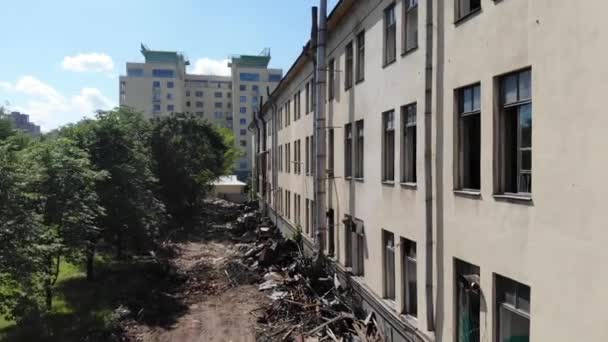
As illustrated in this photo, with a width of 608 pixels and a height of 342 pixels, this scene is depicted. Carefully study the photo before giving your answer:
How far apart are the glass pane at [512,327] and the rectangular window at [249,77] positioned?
109 metres

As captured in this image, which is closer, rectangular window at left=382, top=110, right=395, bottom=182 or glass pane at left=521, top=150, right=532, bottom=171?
glass pane at left=521, top=150, right=532, bottom=171

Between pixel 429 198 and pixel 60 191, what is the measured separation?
44.7 feet

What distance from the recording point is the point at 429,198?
895 centimetres

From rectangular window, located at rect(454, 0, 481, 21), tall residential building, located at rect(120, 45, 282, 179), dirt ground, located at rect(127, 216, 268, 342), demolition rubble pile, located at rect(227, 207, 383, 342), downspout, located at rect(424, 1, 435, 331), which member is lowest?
dirt ground, located at rect(127, 216, 268, 342)

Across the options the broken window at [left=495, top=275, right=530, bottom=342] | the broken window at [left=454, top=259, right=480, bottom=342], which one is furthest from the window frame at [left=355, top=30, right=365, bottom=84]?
the broken window at [left=495, top=275, right=530, bottom=342]

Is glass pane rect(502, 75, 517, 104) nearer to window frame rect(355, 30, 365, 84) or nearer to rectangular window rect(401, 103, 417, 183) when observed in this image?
rectangular window rect(401, 103, 417, 183)

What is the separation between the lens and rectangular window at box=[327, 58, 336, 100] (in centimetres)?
1684

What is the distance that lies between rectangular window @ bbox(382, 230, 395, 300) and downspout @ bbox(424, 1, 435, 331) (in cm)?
251

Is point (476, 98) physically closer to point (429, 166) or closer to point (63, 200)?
point (429, 166)

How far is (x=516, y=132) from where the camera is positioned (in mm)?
6695

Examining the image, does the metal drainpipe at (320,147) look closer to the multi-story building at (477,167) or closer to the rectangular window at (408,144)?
the multi-story building at (477,167)

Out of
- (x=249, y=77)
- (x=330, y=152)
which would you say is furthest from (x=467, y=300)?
(x=249, y=77)

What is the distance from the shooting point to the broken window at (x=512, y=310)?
642 cm

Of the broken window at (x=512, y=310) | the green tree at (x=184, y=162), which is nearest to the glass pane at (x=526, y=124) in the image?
the broken window at (x=512, y=310)
